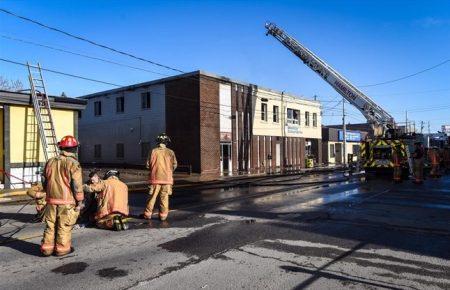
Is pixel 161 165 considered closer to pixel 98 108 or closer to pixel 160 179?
pixel 160 179

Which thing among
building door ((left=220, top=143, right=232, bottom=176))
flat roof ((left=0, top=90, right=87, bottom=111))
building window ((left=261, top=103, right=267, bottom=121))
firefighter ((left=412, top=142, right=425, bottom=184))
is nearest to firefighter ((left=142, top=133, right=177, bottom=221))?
flat roof ((left=0, top=90, right=87, bottom=111))

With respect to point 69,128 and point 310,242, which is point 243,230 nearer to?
point 310,242

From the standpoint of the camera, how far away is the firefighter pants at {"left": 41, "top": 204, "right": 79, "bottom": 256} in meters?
6.48

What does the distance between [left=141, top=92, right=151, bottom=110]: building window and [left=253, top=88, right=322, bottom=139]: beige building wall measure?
8.47 meters

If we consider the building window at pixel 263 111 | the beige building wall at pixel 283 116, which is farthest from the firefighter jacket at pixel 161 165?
the building window at pixel 263 111

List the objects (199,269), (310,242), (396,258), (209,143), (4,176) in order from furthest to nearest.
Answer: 1. (209,143)
2. (4,176)
3. (310,242)
4. (396,258)
5. (199,269)

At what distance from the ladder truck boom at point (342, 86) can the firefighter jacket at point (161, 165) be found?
58.3 feet

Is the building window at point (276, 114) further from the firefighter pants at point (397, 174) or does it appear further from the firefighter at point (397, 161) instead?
the firefighter pants at point (397, 174)

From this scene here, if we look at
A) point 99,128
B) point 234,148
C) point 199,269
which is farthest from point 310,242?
point 99,128

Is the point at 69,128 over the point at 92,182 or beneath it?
over

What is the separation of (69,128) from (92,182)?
1330cm

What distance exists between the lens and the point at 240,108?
3441 centimetres

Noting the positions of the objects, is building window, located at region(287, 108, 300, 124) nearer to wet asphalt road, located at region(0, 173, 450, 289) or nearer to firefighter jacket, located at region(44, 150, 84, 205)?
wet asphalt road, located at region(0, 173, 450, 289)

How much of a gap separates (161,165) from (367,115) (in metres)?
18.7
